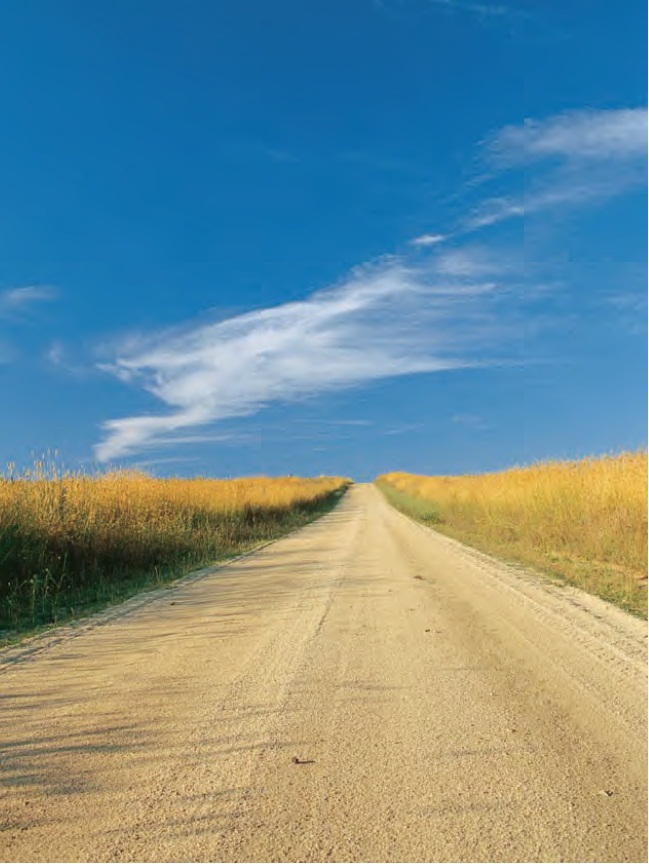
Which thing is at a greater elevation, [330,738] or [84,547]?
[84,547]

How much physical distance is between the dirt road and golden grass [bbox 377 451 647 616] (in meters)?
3.09

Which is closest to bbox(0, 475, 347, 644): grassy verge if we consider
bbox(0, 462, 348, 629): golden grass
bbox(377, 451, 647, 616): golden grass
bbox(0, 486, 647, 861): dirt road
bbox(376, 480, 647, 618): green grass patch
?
bbox(0, 462, 348, 629): golden grass

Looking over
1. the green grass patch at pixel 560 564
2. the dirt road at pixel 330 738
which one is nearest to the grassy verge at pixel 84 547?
the dirt road at pixel 330 738

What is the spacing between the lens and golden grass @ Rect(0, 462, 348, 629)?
8625mm

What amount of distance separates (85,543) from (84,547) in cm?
7

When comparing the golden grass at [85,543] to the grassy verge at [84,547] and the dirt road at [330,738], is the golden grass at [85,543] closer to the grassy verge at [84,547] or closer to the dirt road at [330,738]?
the grassy verge at [84,547]

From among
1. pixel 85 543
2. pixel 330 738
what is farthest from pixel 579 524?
pixel 330 738

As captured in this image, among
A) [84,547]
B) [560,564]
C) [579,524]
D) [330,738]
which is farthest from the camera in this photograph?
[579,524]

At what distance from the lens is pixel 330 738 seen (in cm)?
350

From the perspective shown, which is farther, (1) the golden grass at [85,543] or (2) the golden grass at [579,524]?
(2) the golden grass at [579,524]

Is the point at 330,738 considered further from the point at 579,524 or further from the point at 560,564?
the point at 579,524

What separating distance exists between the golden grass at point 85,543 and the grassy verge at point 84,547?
0.01m

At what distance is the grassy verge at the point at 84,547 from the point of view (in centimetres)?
830

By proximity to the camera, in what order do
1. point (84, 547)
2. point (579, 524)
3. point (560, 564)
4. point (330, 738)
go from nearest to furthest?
1. point (330, 738)
2. point (84, 547)
3. point (560, 564)
4. point (579, 524)
